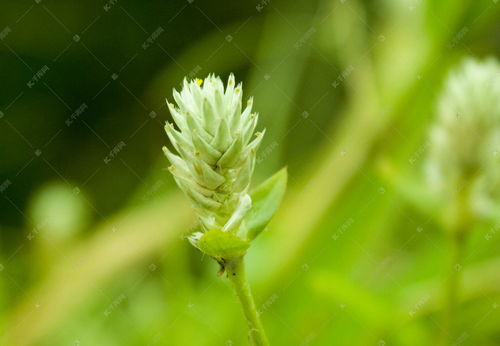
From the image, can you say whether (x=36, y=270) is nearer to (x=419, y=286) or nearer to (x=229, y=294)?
(x=229, y=294)

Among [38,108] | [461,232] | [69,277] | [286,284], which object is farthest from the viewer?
[38,108]

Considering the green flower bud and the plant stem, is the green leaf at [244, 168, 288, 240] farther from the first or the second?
the green flower bud

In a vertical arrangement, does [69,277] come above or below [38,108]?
below

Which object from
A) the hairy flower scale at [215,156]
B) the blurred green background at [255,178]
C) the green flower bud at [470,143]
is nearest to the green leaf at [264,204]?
the hairy flower scale at [215,156]

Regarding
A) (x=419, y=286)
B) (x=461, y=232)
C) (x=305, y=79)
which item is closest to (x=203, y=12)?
(x=305, y=79)

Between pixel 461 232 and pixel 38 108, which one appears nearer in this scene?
pixel 461 232

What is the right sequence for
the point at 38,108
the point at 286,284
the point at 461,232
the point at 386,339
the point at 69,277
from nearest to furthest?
the point at 461,232, the point at 386,339, the point at 286,284, the point at 69,277, the point at 38,108

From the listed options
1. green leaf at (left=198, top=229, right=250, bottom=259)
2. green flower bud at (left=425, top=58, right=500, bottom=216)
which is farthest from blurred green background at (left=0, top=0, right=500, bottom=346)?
green leaf at (left=198, top=229, right=250, bottom=259)

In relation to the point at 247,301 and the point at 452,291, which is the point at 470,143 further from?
the point at 247,301
